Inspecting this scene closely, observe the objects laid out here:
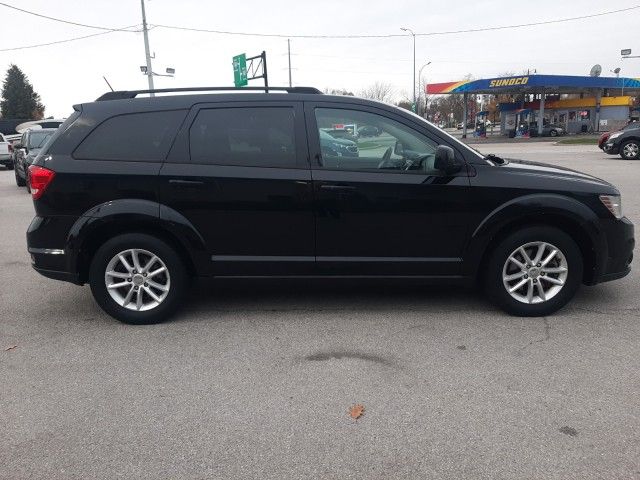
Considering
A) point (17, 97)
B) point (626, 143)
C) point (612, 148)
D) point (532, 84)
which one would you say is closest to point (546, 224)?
point (626, 143)

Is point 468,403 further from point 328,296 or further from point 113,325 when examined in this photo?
point 113,325

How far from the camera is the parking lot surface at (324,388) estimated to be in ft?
8.95

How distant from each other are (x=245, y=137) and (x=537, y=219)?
2.48m

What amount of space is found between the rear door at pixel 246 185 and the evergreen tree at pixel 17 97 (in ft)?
275

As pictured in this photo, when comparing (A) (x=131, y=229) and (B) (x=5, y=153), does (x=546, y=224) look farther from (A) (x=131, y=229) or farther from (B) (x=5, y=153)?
(B) (x=5, y=153)

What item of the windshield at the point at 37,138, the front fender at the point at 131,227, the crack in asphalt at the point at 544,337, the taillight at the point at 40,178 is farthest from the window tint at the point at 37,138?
the crack in asphalt at the point at 544,337

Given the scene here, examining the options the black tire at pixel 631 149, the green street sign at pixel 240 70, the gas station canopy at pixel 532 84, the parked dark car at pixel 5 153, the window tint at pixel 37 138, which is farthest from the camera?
the gas station canopy at pixel 532 84

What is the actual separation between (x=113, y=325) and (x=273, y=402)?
1.98 m

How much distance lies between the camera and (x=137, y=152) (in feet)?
14.6

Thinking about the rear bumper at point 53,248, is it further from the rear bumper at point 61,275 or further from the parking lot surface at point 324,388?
the parking lot surface at point 324,388

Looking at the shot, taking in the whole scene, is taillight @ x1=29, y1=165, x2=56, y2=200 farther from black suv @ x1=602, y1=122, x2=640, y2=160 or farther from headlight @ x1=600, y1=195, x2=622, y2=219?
black suv @ x1=602, y1=122, x2=640, y2=160

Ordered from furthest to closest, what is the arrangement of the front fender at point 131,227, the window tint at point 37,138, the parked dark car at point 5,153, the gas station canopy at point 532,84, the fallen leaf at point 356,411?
1. the gas station canopy at point 532,84
2. the parked dark car at point 5,153
3. the window tint at point 37,138
4. the front fender at point 131,227
5. the fallen leaf at point 356,411

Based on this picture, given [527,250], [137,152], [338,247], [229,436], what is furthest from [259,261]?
[527,250]

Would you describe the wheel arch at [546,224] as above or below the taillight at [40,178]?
below
